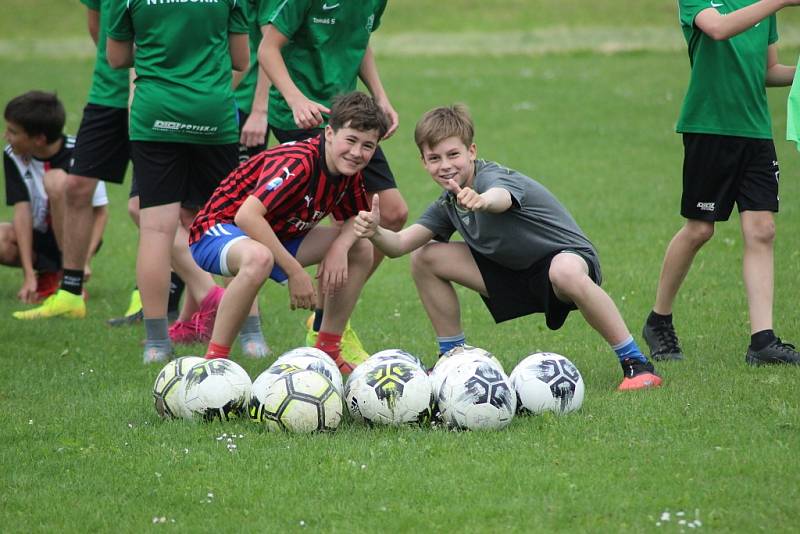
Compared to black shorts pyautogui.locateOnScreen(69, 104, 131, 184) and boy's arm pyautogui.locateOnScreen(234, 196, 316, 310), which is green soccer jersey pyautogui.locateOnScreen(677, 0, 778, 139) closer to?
boy's arm pyautogui.locateOnScreen(234, 196, 316, 310)

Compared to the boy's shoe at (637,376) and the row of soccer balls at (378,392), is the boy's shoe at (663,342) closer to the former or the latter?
the boy's shoe at (637,376)

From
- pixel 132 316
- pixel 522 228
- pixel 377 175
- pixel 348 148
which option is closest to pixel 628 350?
pixel 522 228

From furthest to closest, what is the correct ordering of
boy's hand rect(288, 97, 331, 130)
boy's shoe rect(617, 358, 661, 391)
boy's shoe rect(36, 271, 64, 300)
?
boy's shoe rect(36, 271, 64, 300), boy's hand rect(288, 97, 331, 130), boy's shoe rect(617, 358, 661, 391)

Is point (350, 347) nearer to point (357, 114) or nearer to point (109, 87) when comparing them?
point (357, 114)

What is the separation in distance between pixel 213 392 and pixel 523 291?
185 cm

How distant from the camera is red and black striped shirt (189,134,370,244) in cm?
630

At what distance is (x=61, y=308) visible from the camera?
8.79 m

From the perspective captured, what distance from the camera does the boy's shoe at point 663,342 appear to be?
267 inches

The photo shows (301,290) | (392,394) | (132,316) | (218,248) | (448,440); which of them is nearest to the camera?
(448,440)

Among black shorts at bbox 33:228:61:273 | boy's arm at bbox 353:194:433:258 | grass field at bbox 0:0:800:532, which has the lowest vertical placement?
grass field at bbox 0:0:800:532

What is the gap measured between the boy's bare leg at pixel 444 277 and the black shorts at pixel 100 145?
2.94 metres

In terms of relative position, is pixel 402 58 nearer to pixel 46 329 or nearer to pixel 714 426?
pixel 46 329

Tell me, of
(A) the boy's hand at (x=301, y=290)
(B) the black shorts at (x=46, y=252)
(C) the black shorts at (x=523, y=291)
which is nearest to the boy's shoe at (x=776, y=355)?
(C) the black shorts at (x=523, y=291)

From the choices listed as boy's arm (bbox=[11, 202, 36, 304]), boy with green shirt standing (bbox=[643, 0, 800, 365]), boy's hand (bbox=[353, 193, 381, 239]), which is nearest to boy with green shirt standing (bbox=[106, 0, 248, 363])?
boy's hand (bbox=[353, 193, 381, 239])
